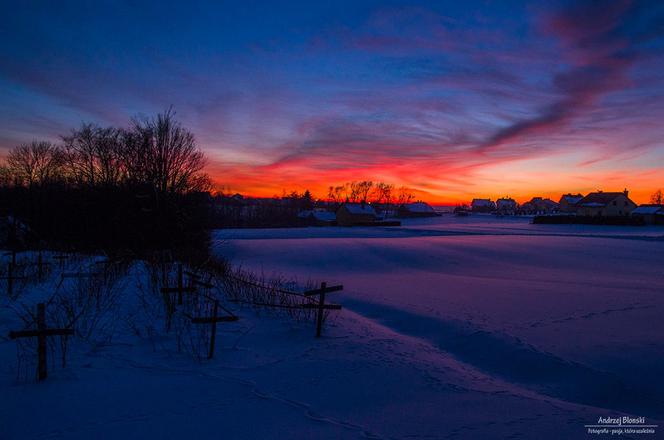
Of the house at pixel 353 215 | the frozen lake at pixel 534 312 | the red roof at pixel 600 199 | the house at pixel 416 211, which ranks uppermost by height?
the red roof at pixel 600 199

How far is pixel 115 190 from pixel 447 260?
2758 centimetres

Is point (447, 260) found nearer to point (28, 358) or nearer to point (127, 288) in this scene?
point (127, 288)

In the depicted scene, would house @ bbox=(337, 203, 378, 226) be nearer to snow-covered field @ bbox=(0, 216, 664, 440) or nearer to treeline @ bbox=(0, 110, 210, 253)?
treeline @ bbox=(0, 110, 210, 253)

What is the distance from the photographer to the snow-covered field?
524 centimetres

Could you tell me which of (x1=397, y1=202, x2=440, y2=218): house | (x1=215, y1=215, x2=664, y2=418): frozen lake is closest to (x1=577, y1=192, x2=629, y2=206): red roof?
(x1=397, y1=202, x2=440, y2=218): house

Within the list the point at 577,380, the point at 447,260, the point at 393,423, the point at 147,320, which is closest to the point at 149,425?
the point at 393,423

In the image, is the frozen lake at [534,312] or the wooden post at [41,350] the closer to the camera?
the wooden post at [41,350]

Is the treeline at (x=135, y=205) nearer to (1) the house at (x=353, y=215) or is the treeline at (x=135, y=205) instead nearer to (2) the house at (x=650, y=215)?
(1) the house at (x=353, y=215)

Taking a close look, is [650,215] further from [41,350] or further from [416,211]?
[41,350]

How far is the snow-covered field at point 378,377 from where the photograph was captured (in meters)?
5.24

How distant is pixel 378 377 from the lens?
282 inches

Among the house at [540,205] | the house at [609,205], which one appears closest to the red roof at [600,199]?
the house at [609,205]

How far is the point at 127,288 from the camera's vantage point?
39.3ft

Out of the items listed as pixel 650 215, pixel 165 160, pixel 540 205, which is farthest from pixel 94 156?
pixel 540 205
